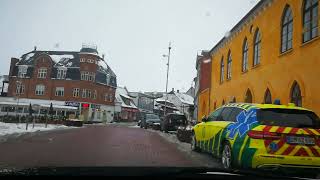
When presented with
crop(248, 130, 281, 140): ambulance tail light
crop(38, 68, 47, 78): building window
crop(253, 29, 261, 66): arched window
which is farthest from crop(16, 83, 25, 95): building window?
crop(248, 130, 281, 140): ambulance tail light

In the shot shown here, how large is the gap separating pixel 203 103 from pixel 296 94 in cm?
2608

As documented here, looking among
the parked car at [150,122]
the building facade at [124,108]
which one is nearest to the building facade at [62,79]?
the building facade at [124,108]

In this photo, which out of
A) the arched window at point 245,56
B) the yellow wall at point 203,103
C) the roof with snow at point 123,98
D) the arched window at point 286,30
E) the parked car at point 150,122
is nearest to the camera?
the arched window at point 286,30

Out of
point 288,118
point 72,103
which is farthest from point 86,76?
point 288,118

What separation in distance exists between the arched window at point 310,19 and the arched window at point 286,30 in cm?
158

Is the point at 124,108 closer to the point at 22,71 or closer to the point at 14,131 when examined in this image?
the point at 22,71

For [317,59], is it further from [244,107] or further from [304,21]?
[244,107]

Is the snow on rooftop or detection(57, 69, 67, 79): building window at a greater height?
the snow on rooftop

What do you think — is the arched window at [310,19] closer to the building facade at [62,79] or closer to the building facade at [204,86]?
the building facade at [204,86]

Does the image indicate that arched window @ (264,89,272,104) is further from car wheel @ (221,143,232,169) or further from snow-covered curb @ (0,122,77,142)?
car wheel @ (221,143,232,169)

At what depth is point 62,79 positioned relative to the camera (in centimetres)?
7406

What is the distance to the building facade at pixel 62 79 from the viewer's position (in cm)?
7375

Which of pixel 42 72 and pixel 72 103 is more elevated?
pixel 42 72

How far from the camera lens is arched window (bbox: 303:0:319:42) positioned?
1772 cm
